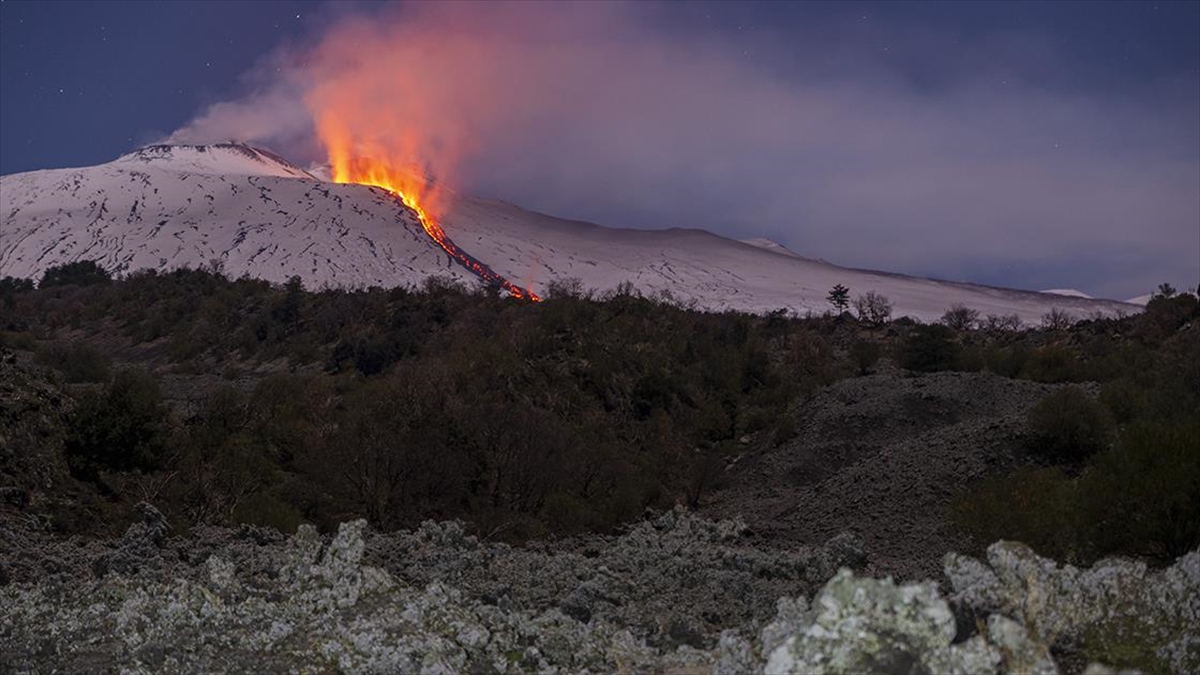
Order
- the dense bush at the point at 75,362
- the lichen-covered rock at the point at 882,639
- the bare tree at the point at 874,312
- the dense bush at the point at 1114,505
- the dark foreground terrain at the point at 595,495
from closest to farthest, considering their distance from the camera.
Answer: the lichen-covered rock at the point at 882,639 < the dark foreground terrain at the point at 595,495 < the dense bush at the point at 1114,505 < the dense bush at the point at 75,362 < the bare tree at the point at 874,312

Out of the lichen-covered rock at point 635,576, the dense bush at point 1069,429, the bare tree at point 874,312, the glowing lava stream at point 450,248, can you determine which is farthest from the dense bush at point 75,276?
the lichen-covered rock at point 635,576

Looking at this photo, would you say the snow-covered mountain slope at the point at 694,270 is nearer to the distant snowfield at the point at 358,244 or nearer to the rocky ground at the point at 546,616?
the distant snowfield at the point at 358,244

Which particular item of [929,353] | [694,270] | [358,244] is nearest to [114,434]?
[929,353]

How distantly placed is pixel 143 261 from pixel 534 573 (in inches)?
3299

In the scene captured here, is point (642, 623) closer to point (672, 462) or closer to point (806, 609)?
point (806, 609)

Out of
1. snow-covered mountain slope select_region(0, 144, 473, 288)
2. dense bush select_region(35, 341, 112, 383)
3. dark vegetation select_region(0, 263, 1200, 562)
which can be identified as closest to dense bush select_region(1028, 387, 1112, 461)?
dark vegetation select_region(0, 263, 1200, 562)

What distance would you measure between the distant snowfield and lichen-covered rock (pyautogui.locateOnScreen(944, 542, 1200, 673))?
6535 centimetres

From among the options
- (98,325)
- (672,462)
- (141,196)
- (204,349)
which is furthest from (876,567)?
(141,196)

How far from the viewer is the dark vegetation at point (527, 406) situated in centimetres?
1395

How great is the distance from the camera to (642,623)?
790 centimetres

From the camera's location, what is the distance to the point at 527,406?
963 inches

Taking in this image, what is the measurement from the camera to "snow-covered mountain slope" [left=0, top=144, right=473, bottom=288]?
3312 inches

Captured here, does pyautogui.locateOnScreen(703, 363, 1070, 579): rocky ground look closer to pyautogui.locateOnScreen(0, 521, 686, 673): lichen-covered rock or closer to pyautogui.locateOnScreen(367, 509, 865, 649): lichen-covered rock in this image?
pyautogui.locateOnScreen(367, 509, 865, 649): lichen-covered rock

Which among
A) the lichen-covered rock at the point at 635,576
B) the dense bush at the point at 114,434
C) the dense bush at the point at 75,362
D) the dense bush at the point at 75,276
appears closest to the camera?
the lichen-covered rock at the point at 635,576
